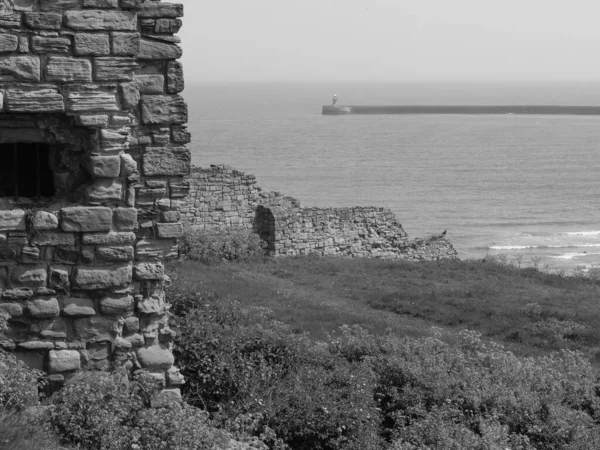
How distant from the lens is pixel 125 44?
8.15 meters

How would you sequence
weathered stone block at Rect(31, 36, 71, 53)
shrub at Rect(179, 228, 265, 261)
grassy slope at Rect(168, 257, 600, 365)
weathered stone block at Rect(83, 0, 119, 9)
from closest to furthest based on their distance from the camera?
weathered stone block at Rect(31, 36, 71, 53) → weathered stone block at Rect(83, 0, 119, 9) → grassy slope at Rect(168, 257, 600, 365) → shrub at Rect(179, 228, 265, 261)

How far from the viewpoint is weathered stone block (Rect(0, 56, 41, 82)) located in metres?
7.79

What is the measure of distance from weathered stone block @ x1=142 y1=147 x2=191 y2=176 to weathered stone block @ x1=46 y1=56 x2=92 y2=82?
39.6 inches

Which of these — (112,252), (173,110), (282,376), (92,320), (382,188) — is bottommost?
(382,188)

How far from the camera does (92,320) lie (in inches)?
327

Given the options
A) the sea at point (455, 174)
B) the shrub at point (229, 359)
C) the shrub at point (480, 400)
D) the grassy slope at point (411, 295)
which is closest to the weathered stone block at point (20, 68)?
the shrub at point (229, 359)

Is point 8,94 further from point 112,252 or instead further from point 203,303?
point 203,303

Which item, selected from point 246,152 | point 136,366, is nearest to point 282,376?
point 136,366

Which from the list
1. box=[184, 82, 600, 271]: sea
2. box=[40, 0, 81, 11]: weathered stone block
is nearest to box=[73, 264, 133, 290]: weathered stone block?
box=[40, 0, 81, 11]: weathered stone block

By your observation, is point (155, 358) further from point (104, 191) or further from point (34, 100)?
point (34, 100)

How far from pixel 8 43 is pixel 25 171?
4.24 feet

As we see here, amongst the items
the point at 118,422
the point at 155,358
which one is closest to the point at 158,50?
the point at 155,358

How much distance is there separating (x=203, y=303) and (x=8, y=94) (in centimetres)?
495

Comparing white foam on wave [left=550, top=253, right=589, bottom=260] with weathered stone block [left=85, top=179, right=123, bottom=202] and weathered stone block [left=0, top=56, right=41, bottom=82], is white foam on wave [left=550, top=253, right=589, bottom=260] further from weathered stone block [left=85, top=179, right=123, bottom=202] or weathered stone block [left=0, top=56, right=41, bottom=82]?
weathered stone block [left=0, top=56, right=41, bottom=82]
